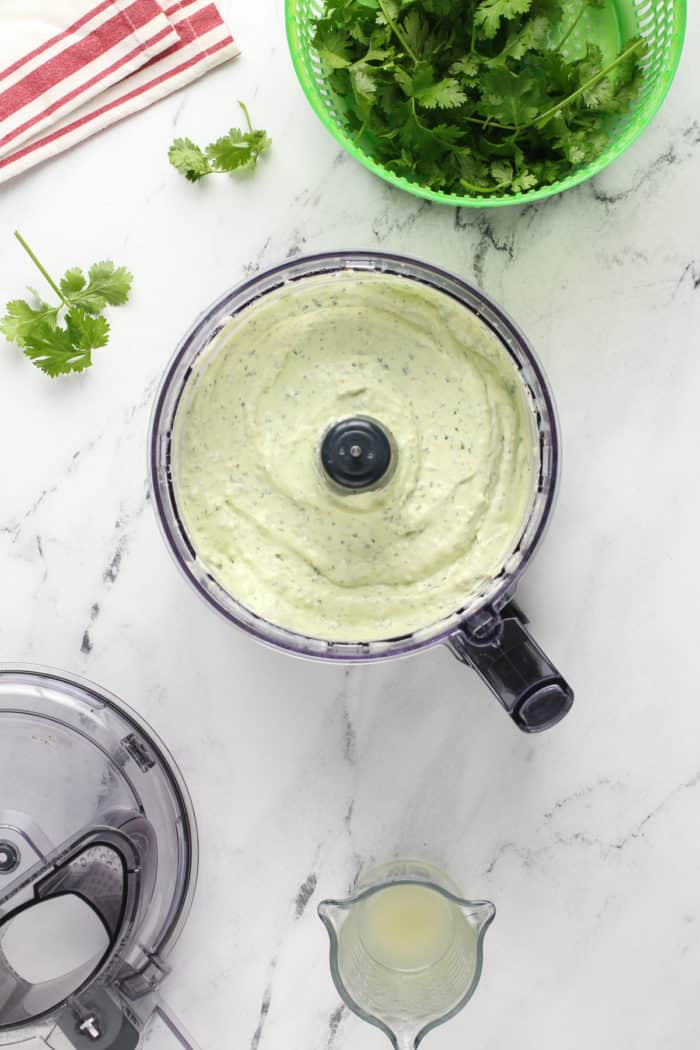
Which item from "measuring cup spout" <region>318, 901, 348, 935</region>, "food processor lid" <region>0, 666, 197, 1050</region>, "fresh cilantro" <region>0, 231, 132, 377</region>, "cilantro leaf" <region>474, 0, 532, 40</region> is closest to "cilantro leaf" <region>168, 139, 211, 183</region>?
"fresh cilantro" <region>0, 231, 132, 377</region>

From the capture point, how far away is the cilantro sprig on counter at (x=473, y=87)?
4.34 feet

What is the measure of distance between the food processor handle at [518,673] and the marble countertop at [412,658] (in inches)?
12.9

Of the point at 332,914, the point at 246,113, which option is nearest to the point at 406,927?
the point at 332,914

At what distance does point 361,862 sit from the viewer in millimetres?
1534

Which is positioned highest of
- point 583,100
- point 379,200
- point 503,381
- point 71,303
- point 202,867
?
point 71,303

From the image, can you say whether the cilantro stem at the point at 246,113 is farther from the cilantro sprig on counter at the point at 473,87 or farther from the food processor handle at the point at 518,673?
the food processor handle at the point at 518,673

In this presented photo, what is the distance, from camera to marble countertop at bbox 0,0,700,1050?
4.83 ft

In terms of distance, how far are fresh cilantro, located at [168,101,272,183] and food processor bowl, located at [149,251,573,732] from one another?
29cm

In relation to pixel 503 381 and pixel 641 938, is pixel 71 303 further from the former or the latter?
pixel 641 938

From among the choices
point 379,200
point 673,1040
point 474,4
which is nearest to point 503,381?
point 379,200

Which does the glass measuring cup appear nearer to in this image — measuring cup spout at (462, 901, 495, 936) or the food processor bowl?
measuring cup spout at (462, 901, 495, 936)

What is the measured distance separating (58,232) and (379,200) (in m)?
0.48

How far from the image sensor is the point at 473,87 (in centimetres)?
135

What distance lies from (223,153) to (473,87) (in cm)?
36
